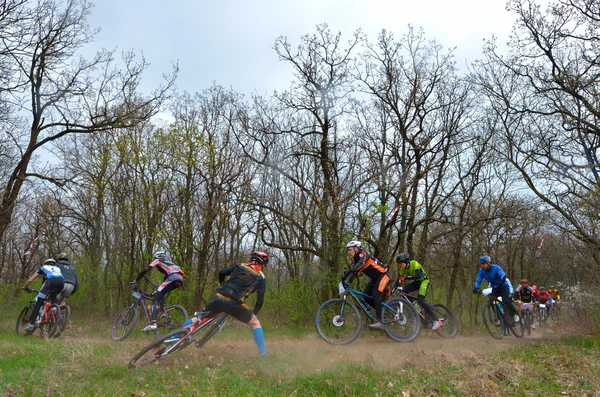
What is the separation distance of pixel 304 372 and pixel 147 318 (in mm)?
5152

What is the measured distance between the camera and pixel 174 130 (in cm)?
1589

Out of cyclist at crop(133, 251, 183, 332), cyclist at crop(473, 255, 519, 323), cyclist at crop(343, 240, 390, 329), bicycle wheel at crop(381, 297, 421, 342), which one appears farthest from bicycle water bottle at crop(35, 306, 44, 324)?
cyclist at crop(473, 255, 519, 323)

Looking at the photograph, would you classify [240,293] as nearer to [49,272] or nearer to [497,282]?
[49,272]

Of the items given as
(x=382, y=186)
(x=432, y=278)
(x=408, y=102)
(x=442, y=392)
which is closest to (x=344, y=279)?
(x=442, y=392)

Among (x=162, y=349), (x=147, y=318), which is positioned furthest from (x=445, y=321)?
(x=147, y=318)

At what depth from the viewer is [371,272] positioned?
9.27 metres

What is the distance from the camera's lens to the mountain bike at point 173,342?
6.39 meters

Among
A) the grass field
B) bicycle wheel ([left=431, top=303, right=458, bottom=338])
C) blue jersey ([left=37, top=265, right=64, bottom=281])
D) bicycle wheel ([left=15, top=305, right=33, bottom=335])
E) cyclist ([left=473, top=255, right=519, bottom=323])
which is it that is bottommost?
bicycle wheel ([left=15, top=305, right=33, bottom=335])

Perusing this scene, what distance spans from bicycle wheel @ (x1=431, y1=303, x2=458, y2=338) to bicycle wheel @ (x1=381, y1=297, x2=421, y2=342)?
47.6 inches

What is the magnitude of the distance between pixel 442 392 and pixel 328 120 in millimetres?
9869

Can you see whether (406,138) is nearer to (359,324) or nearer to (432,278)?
(432,278)

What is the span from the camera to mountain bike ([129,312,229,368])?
21.0 feet

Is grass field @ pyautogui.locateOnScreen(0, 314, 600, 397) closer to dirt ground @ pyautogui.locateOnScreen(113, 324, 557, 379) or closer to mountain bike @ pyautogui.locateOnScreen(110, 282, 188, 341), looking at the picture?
dirt ground @ pyautogui.locateOnScreen(113, 324, 557, 379)

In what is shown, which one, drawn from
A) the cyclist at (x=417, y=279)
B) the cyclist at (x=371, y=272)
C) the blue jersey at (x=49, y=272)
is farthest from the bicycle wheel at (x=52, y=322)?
the cyclist at (x=417, y=279)
